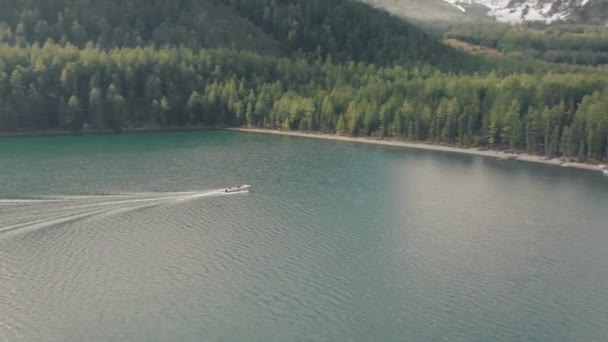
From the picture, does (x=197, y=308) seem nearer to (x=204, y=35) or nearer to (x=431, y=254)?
(x=431, y=254)

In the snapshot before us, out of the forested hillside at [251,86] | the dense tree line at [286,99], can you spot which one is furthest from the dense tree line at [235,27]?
the dense tree line at [286,99]

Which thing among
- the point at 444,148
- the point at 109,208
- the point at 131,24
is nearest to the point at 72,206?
the point at 109,208

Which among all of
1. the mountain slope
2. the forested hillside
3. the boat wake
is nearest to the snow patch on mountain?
the forested hillside

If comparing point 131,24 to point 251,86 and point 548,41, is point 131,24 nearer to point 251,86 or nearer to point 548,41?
point 251,86

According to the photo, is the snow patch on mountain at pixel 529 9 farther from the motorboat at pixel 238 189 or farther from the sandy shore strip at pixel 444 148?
the motorboat at pixel 238 189

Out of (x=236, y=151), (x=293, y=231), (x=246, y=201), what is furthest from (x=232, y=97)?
(x=293, y=231)

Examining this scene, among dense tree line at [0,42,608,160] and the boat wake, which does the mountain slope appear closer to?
dense tree line at [0,42,608,160]
